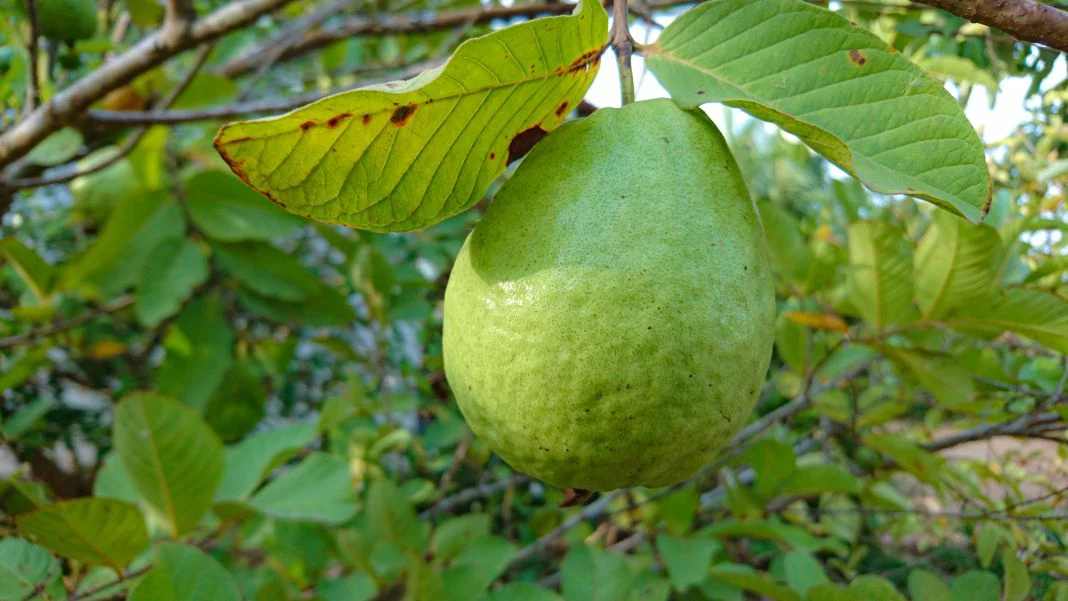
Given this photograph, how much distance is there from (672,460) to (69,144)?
60.0 inches

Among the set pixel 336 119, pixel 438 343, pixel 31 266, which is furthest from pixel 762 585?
pixel 31 266

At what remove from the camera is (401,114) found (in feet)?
1.97

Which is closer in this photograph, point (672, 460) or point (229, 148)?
point (229, 148)

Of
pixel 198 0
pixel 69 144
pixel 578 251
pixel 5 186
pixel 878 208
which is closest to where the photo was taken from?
pixel 578 251

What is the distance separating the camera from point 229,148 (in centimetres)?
54

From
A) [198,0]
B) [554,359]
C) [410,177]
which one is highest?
[198,0]

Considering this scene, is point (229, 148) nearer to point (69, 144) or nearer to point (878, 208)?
point (69, 144)

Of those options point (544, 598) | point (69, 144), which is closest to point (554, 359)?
point (544, 598)

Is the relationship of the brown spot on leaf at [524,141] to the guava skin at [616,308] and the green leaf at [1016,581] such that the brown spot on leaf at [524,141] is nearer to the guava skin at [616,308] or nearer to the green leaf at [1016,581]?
the guava skin at [616,308]

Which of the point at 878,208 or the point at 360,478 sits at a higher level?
the point at 878,208

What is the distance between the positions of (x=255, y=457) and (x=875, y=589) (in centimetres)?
94

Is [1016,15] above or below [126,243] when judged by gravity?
above

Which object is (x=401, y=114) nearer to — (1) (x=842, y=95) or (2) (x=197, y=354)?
(1) (x=842, y=95)

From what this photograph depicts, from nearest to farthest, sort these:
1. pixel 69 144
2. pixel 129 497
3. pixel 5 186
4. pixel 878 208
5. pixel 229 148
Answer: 1. pixel 229 148
2. pixel 129 497
3. pixel 5 186
4. pixel 69 144
5. pixel 878 208
